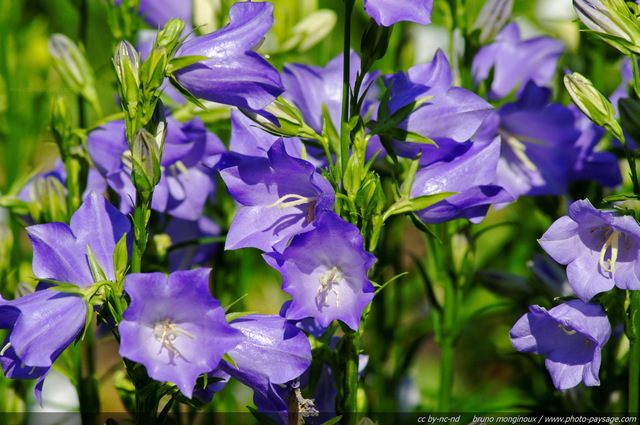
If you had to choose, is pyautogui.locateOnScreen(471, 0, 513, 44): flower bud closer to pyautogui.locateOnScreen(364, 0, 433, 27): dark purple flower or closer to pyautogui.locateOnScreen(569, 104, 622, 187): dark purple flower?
pyautogui.locateOnScreen(569, 104, 622, 187): dark purple flower

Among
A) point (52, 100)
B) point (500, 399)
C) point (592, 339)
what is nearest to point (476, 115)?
point (592, 339)

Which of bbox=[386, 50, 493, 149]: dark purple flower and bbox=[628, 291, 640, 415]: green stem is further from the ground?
bbox=[386, 50, 493, 149]: dark purple flower

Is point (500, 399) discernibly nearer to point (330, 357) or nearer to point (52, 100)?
point (330, 357)

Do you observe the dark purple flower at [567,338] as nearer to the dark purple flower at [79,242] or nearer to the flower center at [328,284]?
the flower center at [328,284]

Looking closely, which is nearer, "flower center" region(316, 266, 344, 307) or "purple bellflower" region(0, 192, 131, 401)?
"purple bellflower" region(0, 192, 131, 401)

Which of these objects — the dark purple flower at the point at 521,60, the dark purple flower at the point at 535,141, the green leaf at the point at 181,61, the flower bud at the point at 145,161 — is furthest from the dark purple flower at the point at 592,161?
the flower bud at the point at 145,161

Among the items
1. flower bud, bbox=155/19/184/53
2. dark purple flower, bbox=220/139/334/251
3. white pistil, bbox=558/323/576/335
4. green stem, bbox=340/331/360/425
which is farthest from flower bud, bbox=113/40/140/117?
white pistil, bbox=558/323/576/335
